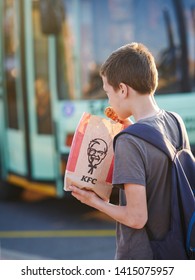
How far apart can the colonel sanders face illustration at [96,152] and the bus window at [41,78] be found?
15.7 ft

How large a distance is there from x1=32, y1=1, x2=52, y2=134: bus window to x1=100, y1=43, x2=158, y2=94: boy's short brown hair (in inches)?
191

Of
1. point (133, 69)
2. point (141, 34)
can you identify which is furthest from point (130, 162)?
point (141, 34)

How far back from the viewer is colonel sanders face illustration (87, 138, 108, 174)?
2.40 meters

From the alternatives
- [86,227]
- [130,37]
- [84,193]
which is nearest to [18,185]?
[86,227]

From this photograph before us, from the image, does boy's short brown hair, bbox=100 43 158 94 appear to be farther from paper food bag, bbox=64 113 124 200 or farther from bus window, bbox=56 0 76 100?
bus window, bbox=56 0 76 100

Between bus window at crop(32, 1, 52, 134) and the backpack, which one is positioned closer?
the backpack

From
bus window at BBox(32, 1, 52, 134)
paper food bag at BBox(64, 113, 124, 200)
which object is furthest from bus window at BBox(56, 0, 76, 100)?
paper food bag at BBox(64, 113, 124, 200)

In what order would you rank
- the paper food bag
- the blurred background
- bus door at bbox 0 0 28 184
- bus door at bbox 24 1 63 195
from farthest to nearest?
1. bus door at bbox 0 0 28 184
2. bus door at bbox 24 1 63 195
3. the blurred background
4. the paper food bag

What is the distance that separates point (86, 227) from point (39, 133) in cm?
119

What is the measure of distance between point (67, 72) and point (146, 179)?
15.9 ft

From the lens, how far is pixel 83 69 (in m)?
7.07

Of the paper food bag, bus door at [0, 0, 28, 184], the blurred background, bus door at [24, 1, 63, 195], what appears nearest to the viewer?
the paper food bag

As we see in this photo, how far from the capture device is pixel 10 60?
774 centimetres
